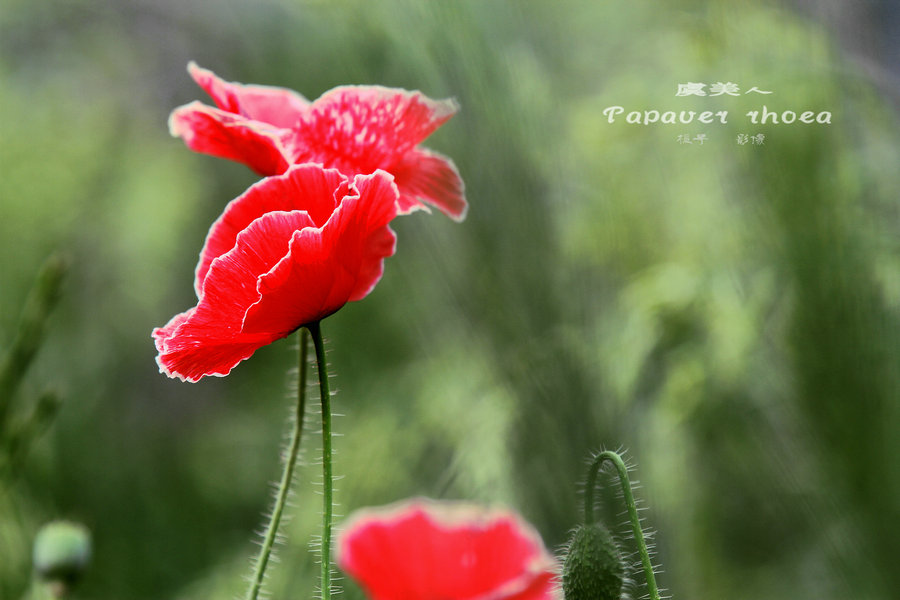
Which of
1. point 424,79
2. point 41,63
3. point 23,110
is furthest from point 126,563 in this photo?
point 41,63

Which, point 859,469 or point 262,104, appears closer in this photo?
point 262,104

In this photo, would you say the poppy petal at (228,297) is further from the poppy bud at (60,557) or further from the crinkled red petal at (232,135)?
the poppy bud at (60,557)

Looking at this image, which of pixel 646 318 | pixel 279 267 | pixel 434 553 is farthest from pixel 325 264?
pixel 646 318

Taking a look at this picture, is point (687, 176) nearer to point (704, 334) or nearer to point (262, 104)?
point (704, 334)

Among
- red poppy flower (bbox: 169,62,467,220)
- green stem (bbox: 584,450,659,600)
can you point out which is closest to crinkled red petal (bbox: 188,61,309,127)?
red poppy flower (bbox: 169,62,467,220)

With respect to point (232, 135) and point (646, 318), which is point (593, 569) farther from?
point (646, 318)

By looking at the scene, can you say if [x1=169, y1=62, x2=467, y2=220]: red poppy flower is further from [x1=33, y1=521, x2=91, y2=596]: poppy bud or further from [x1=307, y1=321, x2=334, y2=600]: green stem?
[x1=33, y1=521, x2=91, y2=596]: poppy bud
